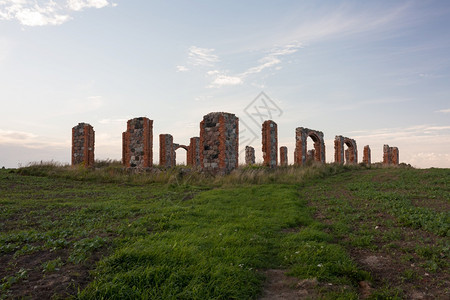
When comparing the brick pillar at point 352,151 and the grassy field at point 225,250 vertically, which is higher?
the brick pillar at point 352,151

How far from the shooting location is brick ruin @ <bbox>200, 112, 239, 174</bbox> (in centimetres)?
1489

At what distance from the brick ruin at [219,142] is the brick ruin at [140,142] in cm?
388

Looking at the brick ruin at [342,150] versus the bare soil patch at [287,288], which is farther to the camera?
the brick ruin at [342,150]

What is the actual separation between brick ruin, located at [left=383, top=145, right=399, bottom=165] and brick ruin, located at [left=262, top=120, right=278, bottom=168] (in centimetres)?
2391

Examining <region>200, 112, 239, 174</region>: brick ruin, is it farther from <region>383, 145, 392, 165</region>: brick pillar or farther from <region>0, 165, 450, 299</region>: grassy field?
<region>383, 145, 392, 165</region>: brick pillar

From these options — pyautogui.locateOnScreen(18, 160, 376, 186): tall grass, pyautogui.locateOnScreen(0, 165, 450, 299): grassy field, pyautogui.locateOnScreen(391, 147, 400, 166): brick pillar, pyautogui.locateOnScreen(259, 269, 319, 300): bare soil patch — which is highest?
pyautogui.locateOnScreen(391, 147, 400, 166): brick pillar

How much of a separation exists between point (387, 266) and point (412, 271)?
1.07 ft

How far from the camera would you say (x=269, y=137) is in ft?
64.3

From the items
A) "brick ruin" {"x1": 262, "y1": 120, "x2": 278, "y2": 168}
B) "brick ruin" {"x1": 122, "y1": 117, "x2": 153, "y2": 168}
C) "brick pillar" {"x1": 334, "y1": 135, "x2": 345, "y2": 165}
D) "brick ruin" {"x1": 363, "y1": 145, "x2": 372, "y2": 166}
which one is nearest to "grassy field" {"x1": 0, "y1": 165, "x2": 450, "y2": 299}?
"brick ruin" {"x1": 122, "y1": 117, "x2": 153, "y2": 168}

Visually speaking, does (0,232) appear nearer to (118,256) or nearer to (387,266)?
(118,256)

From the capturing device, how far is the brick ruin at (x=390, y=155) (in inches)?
1475

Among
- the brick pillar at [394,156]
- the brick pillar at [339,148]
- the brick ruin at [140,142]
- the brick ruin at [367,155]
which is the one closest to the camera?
the brick ruin at [140,142]

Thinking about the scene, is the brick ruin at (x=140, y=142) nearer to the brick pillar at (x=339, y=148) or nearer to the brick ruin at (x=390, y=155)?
the brick pillar at (x=339, y=148)

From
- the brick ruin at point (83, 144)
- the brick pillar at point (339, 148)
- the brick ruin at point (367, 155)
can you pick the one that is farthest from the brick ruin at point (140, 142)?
the brick ruin at point (367, 155)
